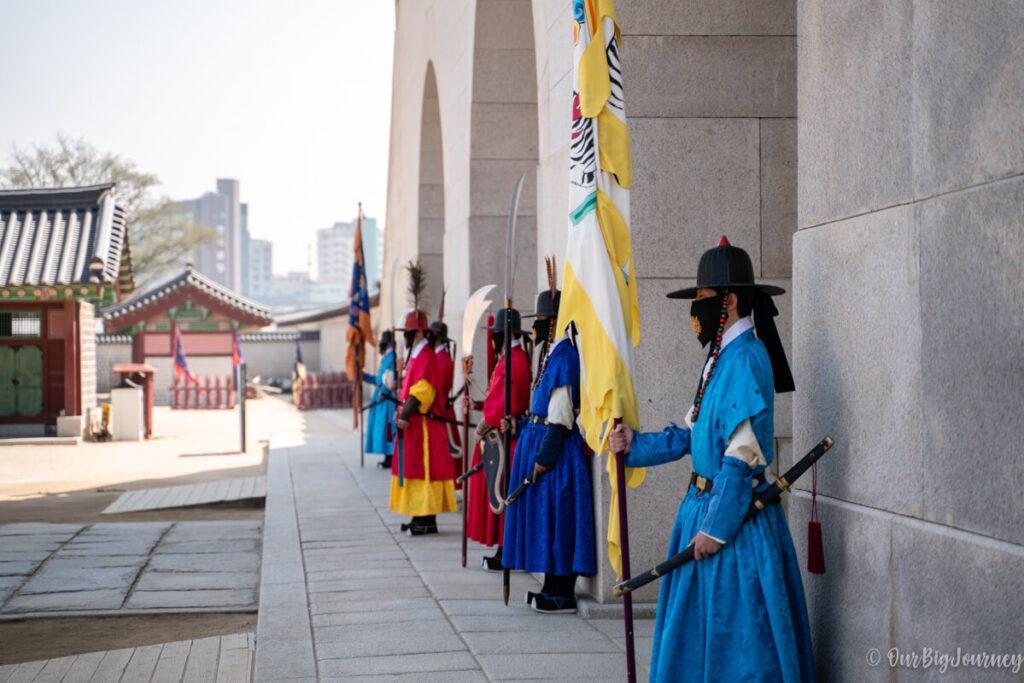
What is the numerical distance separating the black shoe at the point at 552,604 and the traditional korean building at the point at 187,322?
24.0 meters

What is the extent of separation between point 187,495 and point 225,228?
13421 centimetres

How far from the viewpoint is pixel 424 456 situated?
7.88m

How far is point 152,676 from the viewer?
4645mm

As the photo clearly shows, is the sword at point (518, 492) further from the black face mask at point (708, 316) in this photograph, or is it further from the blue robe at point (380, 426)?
the blue robe at point (380, 426)

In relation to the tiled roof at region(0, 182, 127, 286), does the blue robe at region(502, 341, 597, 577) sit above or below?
below

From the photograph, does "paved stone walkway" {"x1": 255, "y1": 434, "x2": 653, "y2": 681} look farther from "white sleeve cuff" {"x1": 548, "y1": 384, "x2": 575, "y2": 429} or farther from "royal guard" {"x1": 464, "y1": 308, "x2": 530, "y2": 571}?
"white sleeve cuff" {"x1": 548, "y1": 384, "x2": 575, "y2": 429}

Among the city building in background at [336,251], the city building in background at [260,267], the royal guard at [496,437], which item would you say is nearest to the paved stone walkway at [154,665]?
the royal guard at [496,437]

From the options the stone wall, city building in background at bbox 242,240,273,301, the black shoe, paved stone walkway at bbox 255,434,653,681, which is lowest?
paved stone walkway at bbox 255,434,653,681

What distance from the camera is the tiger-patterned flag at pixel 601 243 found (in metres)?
3.88

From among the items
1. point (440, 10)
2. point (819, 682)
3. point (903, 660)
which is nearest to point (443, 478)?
point (819, 682)

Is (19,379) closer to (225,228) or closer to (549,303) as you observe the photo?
(549,303)

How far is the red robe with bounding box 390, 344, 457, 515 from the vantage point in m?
7.84

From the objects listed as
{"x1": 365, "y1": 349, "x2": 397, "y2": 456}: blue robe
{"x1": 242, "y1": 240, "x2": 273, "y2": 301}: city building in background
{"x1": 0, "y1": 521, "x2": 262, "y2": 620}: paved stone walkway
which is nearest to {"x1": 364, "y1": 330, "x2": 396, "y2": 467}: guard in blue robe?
{"x1": 365, "y1": 349, "x2": 397, "y2": 456}: blue robe

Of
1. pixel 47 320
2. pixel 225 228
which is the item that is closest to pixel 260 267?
pixel 225 228
